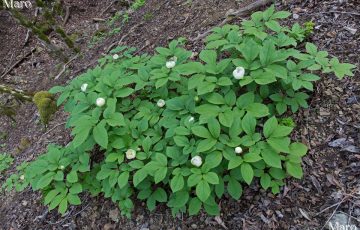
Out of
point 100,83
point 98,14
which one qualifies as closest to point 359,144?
point 100,83

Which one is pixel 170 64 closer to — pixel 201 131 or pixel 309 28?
pixel 201 131

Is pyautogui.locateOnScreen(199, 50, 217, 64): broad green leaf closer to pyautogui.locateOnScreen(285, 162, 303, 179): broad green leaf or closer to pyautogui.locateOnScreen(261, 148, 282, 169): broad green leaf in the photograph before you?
pyautogui.locateOnScreen(261, 148, 282, 169): broad green leaf

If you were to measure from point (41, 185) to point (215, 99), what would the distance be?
1295mm

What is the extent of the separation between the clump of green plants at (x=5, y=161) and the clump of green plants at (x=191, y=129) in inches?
72.0

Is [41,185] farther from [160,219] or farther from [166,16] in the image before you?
[166,16]

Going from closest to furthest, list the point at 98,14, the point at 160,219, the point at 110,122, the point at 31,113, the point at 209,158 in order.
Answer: the point at 209,158, the point at 110,122, the point at 160,219, the point at 31,113, the point at 98,14

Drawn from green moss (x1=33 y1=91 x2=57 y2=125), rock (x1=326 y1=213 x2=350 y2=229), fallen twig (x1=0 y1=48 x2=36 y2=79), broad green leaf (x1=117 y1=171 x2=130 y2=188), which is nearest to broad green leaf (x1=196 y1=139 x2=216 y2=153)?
broad green leaf (x1=117 y1=171 x2=130 y2=188)

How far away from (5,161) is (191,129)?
3107 mm

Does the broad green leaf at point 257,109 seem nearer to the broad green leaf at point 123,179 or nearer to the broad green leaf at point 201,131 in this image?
the broad green leaf at point 201,131

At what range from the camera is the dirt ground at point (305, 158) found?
2154 mm

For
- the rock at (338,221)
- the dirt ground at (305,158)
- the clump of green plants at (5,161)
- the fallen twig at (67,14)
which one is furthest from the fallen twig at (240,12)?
the fallen twig at (67,14)

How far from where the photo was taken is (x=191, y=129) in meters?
2.07

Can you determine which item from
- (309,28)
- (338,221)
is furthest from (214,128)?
(309,28)

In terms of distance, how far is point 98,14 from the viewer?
20.0ft
